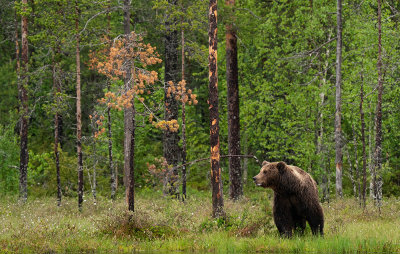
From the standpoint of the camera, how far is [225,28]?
22.8m

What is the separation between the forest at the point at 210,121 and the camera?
1351cm

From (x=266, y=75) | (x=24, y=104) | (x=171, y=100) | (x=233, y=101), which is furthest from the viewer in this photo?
(x=266, y=75)

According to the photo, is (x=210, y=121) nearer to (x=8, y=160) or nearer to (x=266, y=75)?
(x=8, y=160)

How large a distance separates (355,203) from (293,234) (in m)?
8.91

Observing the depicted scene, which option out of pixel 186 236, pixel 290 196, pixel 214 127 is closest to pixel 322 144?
pixel 214 127

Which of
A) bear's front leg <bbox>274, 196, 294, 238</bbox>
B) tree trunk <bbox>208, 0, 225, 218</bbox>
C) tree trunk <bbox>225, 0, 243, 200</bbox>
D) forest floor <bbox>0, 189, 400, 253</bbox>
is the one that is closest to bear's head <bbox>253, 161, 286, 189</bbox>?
bear's front leg <bbox>274, 196, 294, 238</bbox>

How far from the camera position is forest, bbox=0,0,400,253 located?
44.3 ft

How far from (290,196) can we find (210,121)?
381 cm

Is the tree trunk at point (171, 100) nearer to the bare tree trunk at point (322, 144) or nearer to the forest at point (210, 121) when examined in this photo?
the forest at point (210, 121)

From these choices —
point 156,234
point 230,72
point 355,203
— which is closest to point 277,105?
point 230,72

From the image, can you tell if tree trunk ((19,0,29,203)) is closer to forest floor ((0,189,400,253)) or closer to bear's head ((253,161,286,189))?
forest floor ((0,189,400,253))

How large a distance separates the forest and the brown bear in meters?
0.46

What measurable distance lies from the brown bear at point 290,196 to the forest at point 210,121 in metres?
0.46

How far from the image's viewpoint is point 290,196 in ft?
39.8
